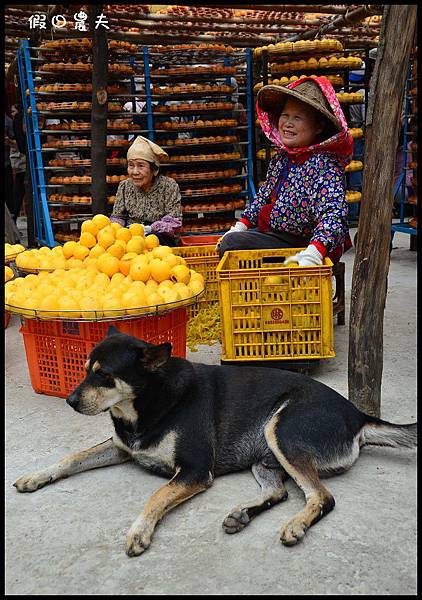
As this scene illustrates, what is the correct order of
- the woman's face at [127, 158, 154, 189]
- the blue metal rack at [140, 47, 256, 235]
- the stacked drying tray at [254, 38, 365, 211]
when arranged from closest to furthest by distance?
the woman's face at [127, 158, 154, 189]
the stacked drying tray at [254, 38, 365, 211]
the blue metal rack at [140, 47, 256, 235]

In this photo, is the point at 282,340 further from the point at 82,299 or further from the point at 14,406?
the point at 14,406

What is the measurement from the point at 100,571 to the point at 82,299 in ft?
6.22

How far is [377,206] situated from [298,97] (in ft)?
4.57

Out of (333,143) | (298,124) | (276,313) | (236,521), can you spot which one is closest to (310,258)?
(276,313)

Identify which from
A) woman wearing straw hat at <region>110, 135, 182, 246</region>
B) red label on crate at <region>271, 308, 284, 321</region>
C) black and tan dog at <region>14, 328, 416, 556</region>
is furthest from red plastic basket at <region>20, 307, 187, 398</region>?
woman wearing straw hat at <region>110, 135, 182, 246</region>

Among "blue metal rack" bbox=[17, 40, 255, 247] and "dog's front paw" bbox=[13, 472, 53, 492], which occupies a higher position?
"blue metal rack" bbox=[17, 40, 255, 247]

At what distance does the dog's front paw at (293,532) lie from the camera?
8.48 ft

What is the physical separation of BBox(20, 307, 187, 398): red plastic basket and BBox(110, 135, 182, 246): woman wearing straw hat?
197 centimetres

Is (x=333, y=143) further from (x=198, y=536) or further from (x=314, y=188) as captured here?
(x=198, y=536)

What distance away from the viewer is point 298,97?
4551mm

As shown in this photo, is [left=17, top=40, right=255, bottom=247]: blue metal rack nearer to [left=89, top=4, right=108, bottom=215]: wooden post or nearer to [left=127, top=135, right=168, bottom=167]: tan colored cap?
[left=89, top=4, right=108, bottom=215]: wooden post

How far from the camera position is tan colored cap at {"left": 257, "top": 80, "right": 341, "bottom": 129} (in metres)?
4.53

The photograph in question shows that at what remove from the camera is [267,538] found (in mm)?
2670

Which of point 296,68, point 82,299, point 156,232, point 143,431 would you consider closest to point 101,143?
point 156,232
